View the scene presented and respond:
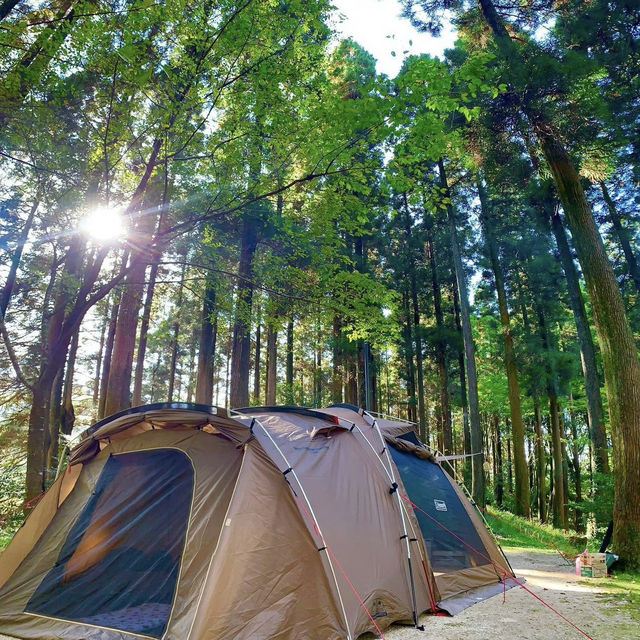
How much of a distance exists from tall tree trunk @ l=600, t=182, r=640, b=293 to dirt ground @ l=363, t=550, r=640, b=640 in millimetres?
12287

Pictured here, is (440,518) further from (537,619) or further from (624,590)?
(624,590)

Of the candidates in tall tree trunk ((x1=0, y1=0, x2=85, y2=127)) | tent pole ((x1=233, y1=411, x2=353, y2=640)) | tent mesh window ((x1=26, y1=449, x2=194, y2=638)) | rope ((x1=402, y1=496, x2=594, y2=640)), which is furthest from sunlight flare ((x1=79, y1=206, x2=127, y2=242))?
rope ((x1=402, y1=496, x2=594, y2=640))

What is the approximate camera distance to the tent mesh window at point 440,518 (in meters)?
4.71

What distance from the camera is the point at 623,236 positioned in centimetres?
1401

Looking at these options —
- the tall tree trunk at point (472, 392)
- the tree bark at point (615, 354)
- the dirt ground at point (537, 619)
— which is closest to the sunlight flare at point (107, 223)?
the dirt ground at point (537, 619)

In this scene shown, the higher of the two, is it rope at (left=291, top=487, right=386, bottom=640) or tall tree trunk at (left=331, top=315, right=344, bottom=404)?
tall tree trunk at (left=331, top=315, right=344, bottom=404)

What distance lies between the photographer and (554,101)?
7.34 m

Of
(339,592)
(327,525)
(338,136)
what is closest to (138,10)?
(338,136)

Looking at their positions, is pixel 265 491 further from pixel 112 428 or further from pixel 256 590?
pixel 112 428

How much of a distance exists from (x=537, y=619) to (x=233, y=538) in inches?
115

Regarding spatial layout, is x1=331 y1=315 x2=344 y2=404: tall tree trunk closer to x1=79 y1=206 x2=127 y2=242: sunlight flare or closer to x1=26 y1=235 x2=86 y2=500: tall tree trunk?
x1=26 y1=235 x2=86 y2=500: tall tree trunk

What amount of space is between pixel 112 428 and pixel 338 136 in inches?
158

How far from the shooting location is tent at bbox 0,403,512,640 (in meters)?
3.36

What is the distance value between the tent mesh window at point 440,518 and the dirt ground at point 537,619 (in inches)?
18.6
